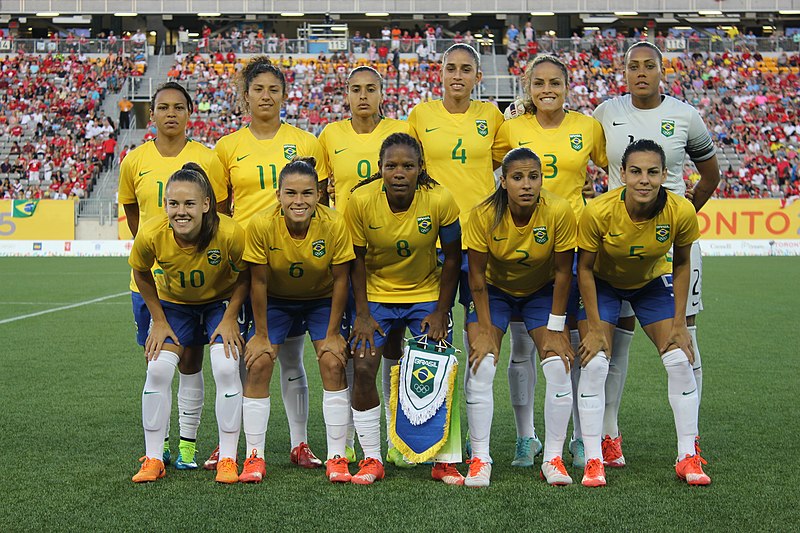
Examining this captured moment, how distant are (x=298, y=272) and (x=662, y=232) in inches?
76.1

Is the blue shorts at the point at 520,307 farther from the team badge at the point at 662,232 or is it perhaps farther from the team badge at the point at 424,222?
the team badge at the point at 662,232

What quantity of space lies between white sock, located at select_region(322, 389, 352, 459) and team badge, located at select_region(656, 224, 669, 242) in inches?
73.3

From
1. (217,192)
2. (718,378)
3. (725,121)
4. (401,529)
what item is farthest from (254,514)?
(725,121)

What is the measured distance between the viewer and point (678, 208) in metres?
5.04

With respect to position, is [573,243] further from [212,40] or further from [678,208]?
[212,40]

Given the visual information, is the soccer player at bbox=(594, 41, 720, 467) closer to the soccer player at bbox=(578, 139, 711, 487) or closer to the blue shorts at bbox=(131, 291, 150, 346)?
the soccer player at bbox=(578, 139, 711, 487)

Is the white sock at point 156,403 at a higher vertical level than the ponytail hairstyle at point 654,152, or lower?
lower

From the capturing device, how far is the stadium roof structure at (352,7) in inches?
1564

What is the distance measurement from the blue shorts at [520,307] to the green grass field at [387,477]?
82 centimetres

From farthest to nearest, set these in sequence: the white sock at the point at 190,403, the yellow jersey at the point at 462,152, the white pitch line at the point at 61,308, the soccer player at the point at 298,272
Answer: the white pitch line at the point at 61,308 → the yellow jersey at the point at 462,152 → the white sock at the point at 190,403 → the soccer player at the point at 298,272

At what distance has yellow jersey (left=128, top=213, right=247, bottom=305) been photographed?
509 cm

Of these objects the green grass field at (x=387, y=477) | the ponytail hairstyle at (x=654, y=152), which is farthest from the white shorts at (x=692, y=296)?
the green grass field at (x=387, y=477)

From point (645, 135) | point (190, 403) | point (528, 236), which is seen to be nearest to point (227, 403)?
point (190, 403)

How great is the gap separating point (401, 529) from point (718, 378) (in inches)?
193
